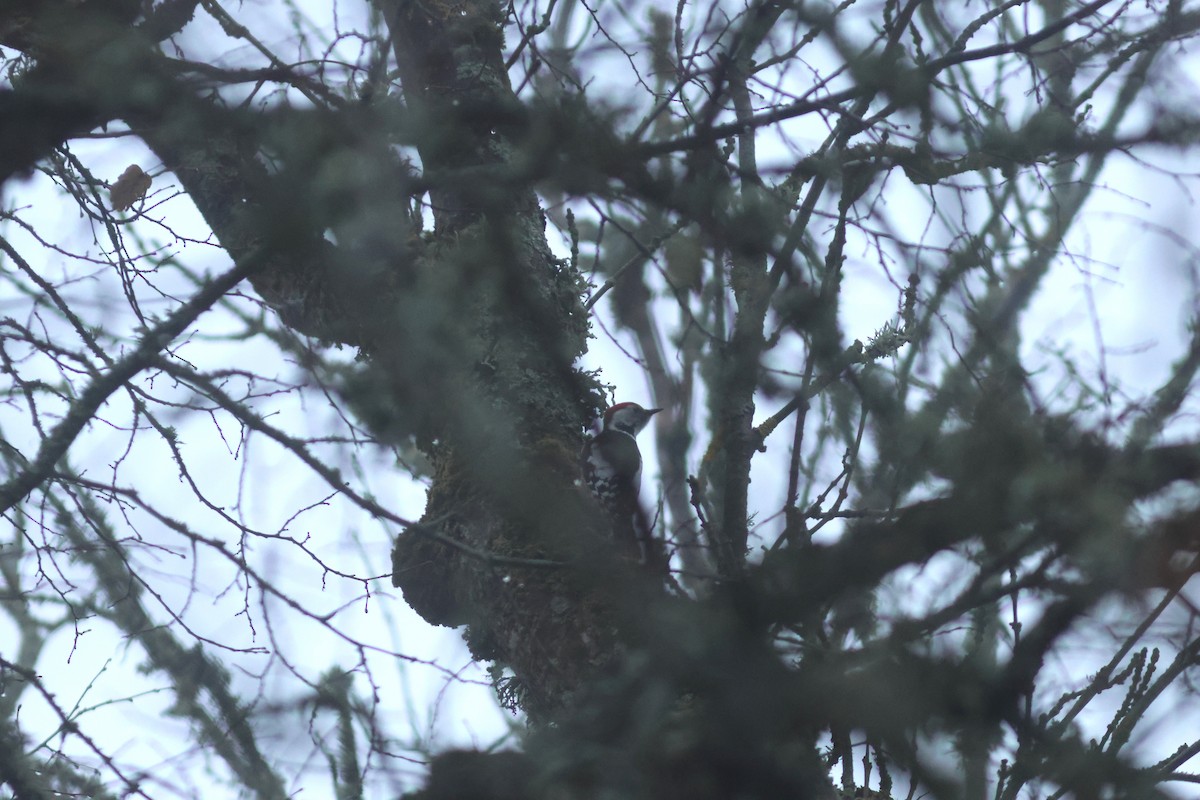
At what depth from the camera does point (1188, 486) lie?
154cm

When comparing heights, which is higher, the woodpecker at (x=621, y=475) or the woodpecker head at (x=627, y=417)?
the woodpecker head at (x=627, y=417)

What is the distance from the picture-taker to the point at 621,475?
12.7 ft

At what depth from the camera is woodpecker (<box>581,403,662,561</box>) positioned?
1.70m

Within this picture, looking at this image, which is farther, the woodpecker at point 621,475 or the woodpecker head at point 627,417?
the woodpecker head at point 627,417

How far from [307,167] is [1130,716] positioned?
7.24 ft

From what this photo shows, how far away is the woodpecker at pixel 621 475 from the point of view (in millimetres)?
1703

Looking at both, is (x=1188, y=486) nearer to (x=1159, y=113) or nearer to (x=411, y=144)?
(x=1159, y=113)

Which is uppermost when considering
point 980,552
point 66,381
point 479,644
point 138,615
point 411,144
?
point 66,381

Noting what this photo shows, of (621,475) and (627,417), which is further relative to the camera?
(627,417)

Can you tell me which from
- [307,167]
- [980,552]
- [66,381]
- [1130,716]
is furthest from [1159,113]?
[66,381]

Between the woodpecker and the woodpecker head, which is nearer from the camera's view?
the woodpecker

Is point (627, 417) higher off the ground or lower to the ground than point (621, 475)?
higher

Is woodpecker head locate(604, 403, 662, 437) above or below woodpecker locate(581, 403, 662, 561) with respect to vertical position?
above

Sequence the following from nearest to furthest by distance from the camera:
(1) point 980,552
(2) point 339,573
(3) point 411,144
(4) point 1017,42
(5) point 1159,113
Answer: (1) point 980,552, (3) point 411,144, (5) point 1159,113, (4) point 1017,42, (2) point 339,573
